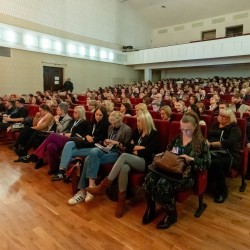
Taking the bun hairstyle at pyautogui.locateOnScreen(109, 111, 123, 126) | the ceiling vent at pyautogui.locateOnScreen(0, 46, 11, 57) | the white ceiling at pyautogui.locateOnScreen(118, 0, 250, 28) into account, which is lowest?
the bun hairstyle at pyautogui.locateOnScreen(109, 111, 123, 126)

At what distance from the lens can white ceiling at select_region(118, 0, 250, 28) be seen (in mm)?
11398

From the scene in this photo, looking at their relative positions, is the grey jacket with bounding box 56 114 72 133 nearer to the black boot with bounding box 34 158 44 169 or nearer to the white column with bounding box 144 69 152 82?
the black boot with bounding box 34 158 44 169

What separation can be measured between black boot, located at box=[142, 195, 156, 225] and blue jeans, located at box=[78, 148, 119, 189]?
1.86 feet

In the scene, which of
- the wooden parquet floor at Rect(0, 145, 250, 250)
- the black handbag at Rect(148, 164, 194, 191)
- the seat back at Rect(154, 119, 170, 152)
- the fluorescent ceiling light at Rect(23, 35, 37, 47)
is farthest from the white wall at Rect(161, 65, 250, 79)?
the black handbag at Rect(148, 164, 194, 191)

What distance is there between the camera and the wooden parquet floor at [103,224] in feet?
5.31

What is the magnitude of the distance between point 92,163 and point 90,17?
10.9m

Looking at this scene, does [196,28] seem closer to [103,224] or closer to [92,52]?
[92,52]

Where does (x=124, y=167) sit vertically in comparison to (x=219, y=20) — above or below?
below

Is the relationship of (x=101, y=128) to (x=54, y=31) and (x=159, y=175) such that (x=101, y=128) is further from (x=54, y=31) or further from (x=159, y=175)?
(x=54, y=31)

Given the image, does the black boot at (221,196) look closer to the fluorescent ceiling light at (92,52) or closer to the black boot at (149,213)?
the black boot at (149,213)

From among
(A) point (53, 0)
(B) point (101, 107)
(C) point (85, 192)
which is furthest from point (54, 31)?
(C) point (85, 192)

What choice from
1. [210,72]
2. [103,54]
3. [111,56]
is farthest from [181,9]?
[103,54]

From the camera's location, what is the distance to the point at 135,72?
14.6 m

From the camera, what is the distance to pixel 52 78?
10477 millimetres
